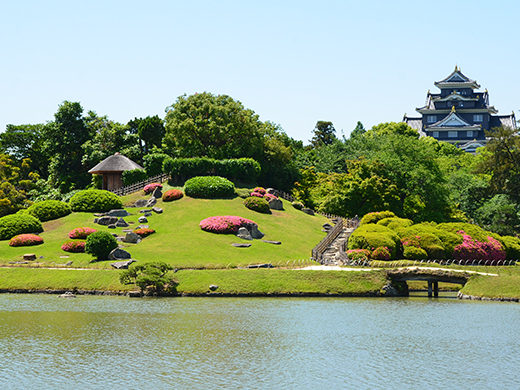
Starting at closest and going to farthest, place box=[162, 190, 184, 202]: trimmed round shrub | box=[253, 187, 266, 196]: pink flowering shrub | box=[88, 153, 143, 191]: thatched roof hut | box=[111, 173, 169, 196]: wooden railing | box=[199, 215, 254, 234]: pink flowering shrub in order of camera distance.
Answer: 1. box=[199, 215, 254, 234]: pink flowering shrub
2. box=[162, 190, 184, 202]: trimmed round shrub
3. box=[253, 187, 266, 196]: pink flowering shrub
4. box=[111, 173, 169, 196]: wooden railing
5. box=[88, 153, 143, 191]: thatched roof hut

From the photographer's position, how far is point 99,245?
4753 centimetres

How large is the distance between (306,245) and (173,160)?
23247 millimetres

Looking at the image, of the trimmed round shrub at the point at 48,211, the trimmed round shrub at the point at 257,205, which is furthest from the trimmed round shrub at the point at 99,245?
the trimmed round shrub at the point at 257,205

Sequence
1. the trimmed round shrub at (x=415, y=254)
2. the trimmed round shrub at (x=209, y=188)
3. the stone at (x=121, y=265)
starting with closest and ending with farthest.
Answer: the stone at (x=121, y=265)
the trimmed round shrub at (x=415, y=254)
the trimmed round shrub at (x=209, y=188)

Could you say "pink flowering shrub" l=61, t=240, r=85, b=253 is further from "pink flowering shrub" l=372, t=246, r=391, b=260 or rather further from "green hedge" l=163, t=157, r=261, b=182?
"pink flowering shrub" l=372, t=246, r=391, b=260

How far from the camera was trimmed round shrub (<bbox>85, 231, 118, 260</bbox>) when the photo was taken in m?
47.6

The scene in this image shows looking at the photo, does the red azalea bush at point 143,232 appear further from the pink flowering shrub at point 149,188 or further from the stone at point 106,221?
the pink flowering shrub at point 149,188

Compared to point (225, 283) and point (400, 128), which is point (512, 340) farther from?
point (400, 128)

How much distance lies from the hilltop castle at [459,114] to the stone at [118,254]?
102079mm

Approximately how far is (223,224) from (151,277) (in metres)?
17.9

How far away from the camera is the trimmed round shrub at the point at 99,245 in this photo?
47.6m

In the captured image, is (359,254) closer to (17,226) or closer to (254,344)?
(254,344)

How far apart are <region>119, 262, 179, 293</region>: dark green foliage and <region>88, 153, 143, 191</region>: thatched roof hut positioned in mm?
34440

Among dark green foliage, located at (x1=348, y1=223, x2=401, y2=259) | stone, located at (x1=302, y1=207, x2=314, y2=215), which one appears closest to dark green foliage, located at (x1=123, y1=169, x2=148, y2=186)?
stone, located at (x1=302, y1=207, x2=314, y2=215)
